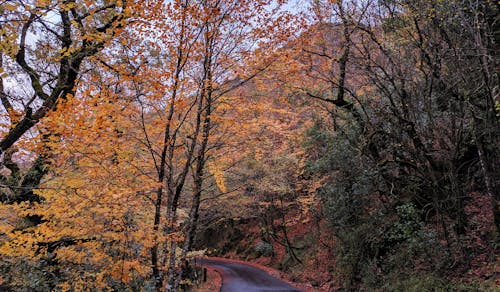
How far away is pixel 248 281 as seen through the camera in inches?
737

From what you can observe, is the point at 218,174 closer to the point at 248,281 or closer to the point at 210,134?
the point at 210,134

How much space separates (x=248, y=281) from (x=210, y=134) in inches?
522

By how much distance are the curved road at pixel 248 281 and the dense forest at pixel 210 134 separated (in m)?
5.15

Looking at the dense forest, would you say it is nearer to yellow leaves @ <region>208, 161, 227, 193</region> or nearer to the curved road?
yellow leaves @ <region>208, 161, 227, 193</region>

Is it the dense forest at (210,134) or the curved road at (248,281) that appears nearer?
the dense forest at (210,134)

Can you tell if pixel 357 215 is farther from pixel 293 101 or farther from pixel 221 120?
pixel 221 120

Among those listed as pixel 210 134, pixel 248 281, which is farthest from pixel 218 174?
pixel 248 281

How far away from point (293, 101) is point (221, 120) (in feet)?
18.5

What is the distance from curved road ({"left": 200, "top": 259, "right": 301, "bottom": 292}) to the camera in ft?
53.1

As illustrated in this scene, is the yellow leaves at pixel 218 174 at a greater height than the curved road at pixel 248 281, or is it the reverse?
the yellow leaves at pixel 218 174

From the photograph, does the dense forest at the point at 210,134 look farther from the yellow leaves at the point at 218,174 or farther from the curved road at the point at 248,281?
the curved road at the point at 248,281

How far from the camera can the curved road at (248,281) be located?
16.2m

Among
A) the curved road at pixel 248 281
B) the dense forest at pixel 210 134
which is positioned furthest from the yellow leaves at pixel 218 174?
the curved road at pixel 248 281

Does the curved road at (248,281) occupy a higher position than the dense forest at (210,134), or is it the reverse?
the dense forest at (210,134)
